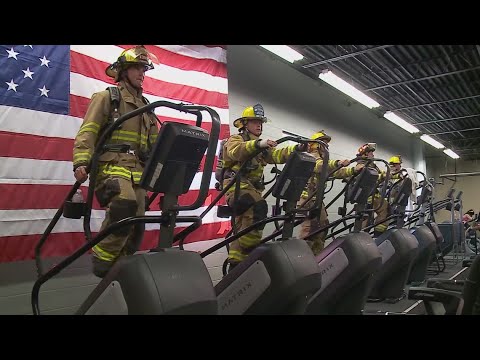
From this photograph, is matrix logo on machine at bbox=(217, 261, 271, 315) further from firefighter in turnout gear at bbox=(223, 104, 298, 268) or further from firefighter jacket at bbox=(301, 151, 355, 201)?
firefighter jacket at bbox=(301, 151, 355, 201)

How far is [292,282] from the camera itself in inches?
74.8

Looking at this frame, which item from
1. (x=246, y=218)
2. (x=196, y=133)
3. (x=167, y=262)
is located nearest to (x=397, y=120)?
(x=246, y=218)

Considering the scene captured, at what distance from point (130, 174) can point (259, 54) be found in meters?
3.92

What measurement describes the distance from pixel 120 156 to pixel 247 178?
1.22 metres

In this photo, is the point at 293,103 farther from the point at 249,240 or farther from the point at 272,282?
the point at 272,282

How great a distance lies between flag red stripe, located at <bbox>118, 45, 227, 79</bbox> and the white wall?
2.42 ft

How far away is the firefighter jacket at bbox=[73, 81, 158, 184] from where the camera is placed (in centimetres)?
218

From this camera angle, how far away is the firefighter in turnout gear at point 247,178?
2.89 metres

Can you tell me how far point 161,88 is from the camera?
3588mm

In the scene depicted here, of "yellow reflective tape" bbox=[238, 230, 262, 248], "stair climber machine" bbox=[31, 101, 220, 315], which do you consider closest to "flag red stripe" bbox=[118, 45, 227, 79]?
"yellow reflective tape" bbox=[238, 230, 262, 248]

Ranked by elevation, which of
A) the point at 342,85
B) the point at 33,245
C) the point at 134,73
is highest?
the point at 342,85

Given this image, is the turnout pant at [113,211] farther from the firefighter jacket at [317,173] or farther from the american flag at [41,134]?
the firefighter jacket at [317,173]

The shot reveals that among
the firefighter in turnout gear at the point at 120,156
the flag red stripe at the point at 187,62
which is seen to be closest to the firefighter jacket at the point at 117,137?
the firefighter in turnout gear at the point at 120,156

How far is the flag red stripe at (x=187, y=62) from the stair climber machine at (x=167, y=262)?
2373 mm
